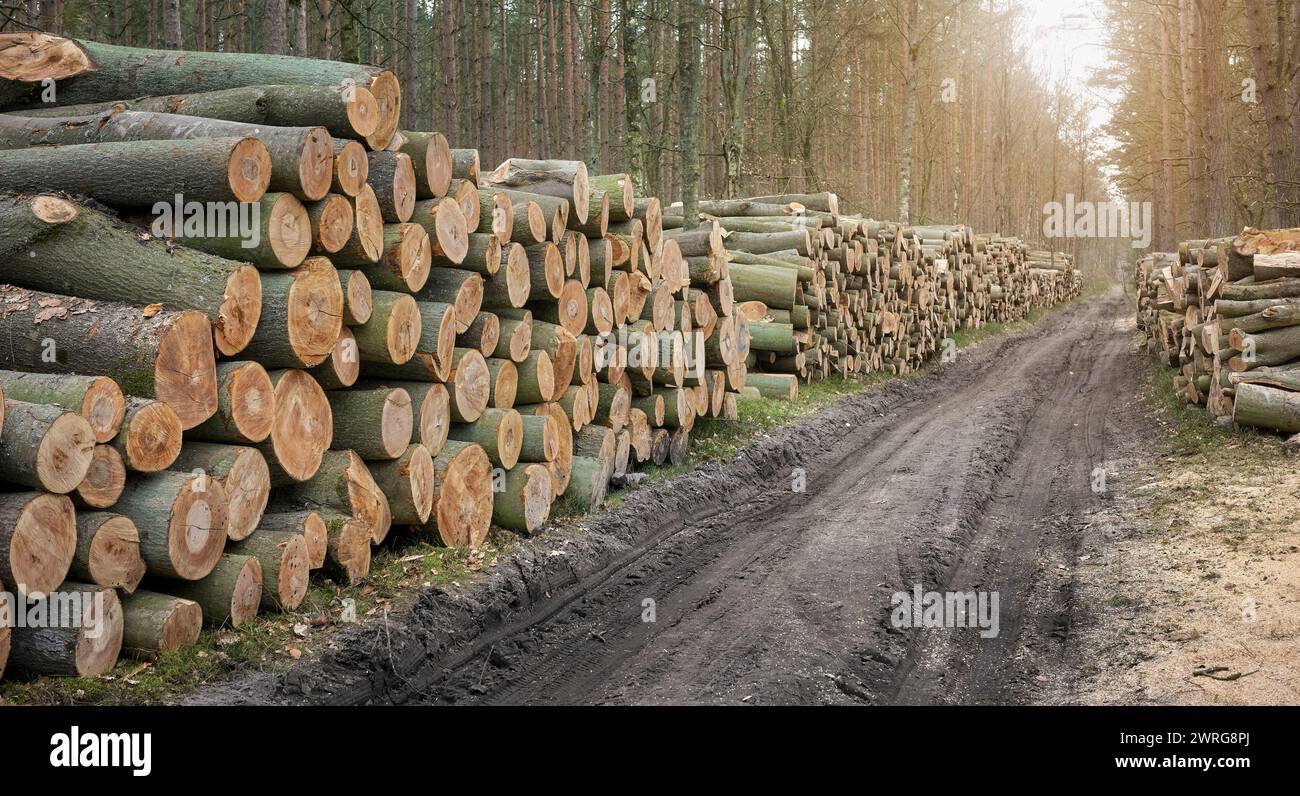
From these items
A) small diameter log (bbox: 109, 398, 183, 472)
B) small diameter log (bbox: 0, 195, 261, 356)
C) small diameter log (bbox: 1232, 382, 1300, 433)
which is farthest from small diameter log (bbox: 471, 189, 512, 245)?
small diameter log (bbox: 1232, 382, 1300, 433)

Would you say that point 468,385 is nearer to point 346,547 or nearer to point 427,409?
point 427,409

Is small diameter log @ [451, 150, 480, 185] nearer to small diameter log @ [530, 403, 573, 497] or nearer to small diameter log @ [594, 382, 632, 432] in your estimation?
small diameter log @ [530, 403, 573, 497]

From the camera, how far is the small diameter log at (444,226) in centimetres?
637

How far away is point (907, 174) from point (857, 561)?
1994 cm

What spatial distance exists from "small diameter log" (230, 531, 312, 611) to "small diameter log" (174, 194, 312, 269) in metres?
1.47

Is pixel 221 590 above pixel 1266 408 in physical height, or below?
below

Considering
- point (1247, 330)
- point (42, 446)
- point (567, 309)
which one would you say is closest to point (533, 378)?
point (567, 309)

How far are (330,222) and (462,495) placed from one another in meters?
1.94

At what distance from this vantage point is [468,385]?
666 centimetres

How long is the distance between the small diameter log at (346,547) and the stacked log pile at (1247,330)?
26.7 ft

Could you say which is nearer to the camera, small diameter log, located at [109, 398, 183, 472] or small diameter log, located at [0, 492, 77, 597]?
small diameter log, located at [0, 492, 77, 597]

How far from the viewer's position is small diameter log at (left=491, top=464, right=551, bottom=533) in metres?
6.92

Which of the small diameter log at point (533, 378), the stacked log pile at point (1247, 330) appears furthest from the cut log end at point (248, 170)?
the stacked log pile at point (1247, 330)
